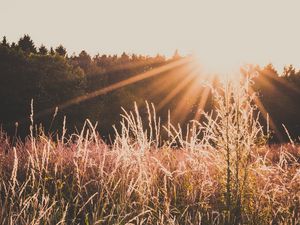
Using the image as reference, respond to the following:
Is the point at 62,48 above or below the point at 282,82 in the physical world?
above

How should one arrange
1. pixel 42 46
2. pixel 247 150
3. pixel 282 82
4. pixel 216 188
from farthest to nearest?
pixel 42 46 < pixel 282 82 < pixel 216 188 < pixel 247 150

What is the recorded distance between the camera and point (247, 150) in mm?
3662

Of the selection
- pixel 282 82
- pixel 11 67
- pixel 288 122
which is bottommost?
pixel 288 122

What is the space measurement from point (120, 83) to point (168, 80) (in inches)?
154

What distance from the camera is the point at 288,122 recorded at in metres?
26.9

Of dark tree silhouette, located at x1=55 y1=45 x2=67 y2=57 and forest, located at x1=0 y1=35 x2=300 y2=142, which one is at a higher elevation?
dark tree silhouette, located at x1=55 y1=45 x2=67 y2=57

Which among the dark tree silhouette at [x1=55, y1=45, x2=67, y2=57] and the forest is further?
the dark tree silhouette at [x1=55, y1=45, x2=67, y2=57]

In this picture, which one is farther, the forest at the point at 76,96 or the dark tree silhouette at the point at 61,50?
the dark tree silhouette at the point at 61,50

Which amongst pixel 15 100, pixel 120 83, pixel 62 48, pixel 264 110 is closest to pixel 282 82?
pixel 264 110

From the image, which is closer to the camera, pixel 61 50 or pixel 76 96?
Result: pixel 76 96

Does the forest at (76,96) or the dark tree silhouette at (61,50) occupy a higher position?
the dark tree silhouette at (61,50)

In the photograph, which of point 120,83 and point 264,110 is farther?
point 120,83

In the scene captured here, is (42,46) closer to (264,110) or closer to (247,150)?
(264,110)

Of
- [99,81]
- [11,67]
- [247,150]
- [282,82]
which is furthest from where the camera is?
[99,81]
